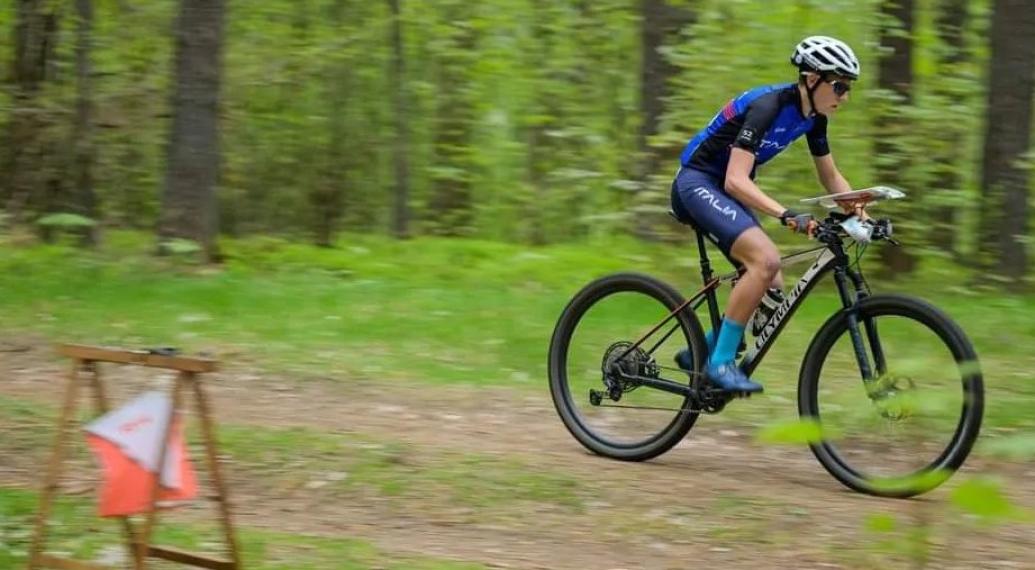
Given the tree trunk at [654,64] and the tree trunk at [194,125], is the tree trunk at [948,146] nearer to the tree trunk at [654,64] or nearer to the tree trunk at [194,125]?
the tree trunk at [654,64]

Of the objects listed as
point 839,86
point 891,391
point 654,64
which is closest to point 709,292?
point 839,86

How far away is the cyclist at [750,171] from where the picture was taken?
20.2ft

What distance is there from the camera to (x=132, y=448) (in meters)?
4.16

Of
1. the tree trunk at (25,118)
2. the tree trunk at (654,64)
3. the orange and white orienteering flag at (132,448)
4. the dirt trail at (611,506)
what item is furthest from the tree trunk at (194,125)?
the orange and white orienteering flag at (132,448)

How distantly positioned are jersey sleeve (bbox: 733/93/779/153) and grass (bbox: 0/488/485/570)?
95.3 inches

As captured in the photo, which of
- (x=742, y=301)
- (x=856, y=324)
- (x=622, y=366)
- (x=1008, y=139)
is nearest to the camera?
(x=856, y=324)

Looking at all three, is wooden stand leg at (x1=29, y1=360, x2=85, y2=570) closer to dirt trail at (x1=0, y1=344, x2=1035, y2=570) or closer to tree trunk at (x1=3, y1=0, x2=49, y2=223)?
dirt trail at (x1=0, y1=344, x2=1035, y2=570)

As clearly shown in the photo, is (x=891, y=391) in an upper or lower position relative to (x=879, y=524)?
lower

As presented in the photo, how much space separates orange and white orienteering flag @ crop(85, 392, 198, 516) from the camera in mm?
4148

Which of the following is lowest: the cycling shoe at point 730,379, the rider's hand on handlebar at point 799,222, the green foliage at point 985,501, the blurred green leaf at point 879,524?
the cycling shoe at point 730,379

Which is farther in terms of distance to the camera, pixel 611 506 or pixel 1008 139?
pixel 1008 139

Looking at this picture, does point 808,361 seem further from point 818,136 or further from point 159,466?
point 159,466

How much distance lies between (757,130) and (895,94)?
592 cm

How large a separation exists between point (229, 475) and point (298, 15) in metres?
9.68
